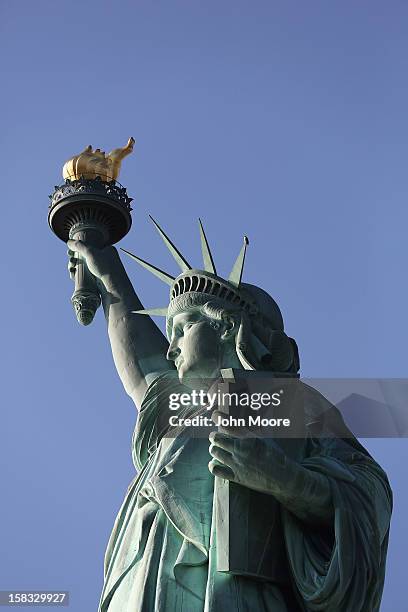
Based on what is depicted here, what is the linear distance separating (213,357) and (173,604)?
2.60 m

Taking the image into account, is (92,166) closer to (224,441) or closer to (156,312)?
(156,312)

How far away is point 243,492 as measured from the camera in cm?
994

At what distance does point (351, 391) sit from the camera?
11.8m

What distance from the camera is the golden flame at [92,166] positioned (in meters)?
14.5

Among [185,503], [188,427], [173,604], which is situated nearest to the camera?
[173,604]

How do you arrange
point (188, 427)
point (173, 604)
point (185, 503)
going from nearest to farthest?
point (173, 604), point (185, 503), point (188, 427)

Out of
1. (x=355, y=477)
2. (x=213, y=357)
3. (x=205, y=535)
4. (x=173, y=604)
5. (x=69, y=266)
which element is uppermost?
(x=69, y=266)

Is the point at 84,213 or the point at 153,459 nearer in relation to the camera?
the point at 153,459

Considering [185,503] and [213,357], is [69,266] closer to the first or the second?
[213,357]

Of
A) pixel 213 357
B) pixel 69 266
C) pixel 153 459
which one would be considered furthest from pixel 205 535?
pixel 69 266

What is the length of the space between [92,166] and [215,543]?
6.20 m

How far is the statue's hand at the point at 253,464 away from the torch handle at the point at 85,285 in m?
4.42

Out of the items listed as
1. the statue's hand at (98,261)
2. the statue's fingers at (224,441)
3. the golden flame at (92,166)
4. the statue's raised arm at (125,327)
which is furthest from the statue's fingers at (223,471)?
the golden flame at (92,166)

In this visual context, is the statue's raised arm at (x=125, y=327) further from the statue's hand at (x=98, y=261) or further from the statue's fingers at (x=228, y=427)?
the statue's fingers at (x=228, y=427)
